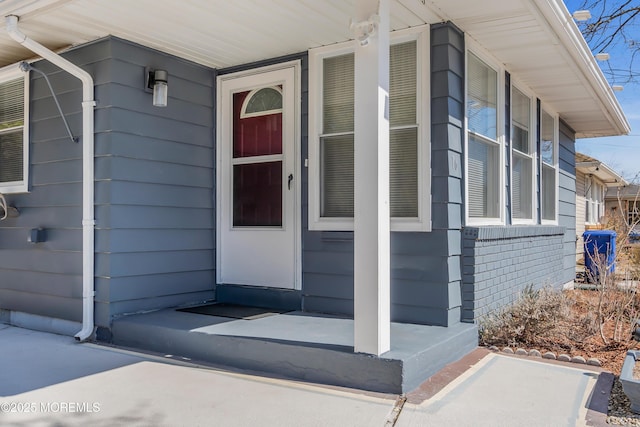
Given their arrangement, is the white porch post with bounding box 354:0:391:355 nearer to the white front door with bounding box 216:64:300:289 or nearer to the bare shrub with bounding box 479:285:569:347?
the bare shrub with bounding box 479:285:569:347

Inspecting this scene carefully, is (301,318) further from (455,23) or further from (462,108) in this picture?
(455,23)

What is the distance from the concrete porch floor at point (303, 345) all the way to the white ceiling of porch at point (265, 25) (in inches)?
90.9

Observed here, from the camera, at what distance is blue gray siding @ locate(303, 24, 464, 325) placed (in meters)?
3.98

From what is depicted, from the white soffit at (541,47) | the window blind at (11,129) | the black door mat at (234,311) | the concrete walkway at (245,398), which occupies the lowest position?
the concrete walkway at (245,398)

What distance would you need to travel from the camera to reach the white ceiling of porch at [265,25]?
3715mm

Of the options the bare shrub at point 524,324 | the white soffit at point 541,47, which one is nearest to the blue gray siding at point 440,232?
the white soffit at point 541,47

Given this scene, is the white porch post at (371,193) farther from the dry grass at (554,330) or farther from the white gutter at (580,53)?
the dry grass at (554,330)

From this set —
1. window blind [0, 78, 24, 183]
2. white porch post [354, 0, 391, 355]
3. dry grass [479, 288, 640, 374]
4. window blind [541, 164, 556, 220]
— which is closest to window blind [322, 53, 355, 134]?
white porch post [354, 0, 391, 355]

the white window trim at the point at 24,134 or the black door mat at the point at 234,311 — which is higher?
the white window trim at the point at 24,134

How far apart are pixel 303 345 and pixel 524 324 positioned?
6.52 feet

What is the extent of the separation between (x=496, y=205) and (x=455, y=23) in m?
1.75

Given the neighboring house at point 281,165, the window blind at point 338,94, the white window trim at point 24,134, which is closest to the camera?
the neighboring house at point 281,165

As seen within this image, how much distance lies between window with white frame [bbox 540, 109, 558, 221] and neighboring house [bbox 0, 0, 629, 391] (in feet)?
2.95

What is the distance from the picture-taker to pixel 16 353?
3.99 meters
